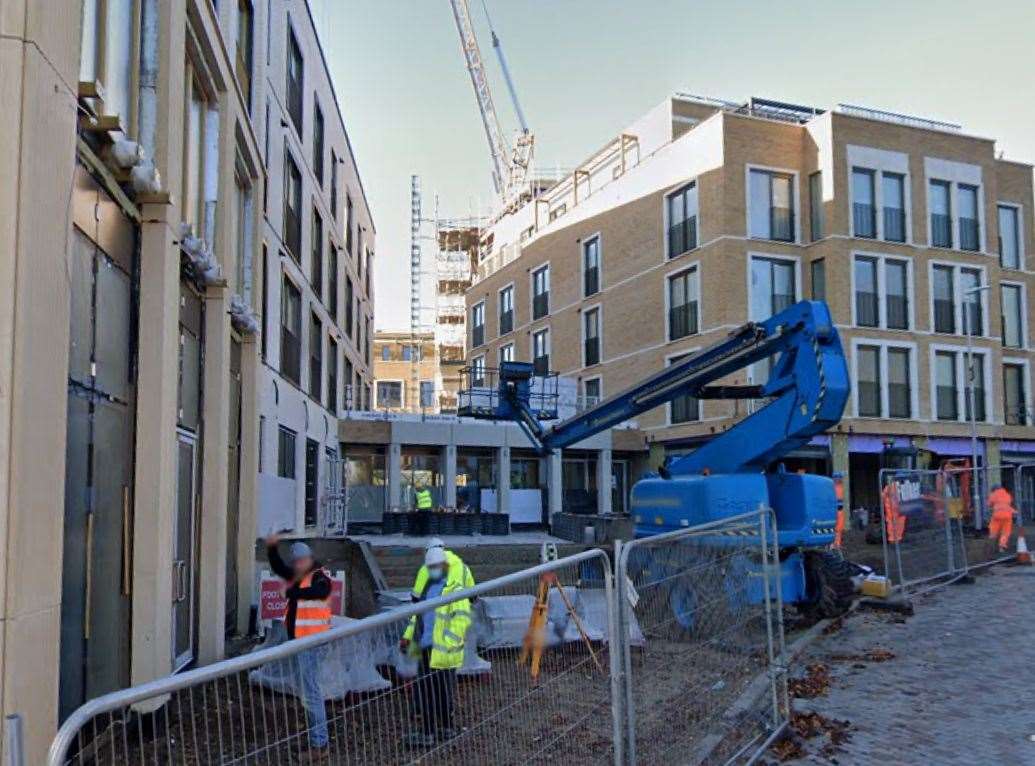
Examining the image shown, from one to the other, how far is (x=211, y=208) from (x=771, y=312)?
2623 centimetres

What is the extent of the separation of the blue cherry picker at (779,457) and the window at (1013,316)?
28.3 m

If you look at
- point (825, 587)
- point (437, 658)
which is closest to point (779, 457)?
point (825, 587)

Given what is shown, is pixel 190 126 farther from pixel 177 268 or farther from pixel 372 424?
pixel 372 424

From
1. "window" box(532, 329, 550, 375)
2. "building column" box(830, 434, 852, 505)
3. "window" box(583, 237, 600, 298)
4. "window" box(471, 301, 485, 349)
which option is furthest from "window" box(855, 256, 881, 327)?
"window" box(471, 301, 485, 349)

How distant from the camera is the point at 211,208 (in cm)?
947

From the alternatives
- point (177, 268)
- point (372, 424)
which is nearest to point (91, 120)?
point (177, 268)

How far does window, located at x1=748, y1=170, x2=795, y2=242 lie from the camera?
106 ft

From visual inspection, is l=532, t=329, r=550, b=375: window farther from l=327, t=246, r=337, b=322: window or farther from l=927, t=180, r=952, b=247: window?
l=927, t=180, r=952, b=247: window

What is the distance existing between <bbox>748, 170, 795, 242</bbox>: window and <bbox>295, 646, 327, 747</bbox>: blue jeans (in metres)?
30.7

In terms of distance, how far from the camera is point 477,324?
5338 centimetres

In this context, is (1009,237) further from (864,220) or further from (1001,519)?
(1001,519)

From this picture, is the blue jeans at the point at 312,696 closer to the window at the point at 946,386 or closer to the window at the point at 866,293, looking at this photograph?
the window at the point at 866,293

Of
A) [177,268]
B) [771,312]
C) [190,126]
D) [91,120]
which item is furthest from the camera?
[771,312]

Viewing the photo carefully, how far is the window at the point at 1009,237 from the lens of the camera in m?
37.8
